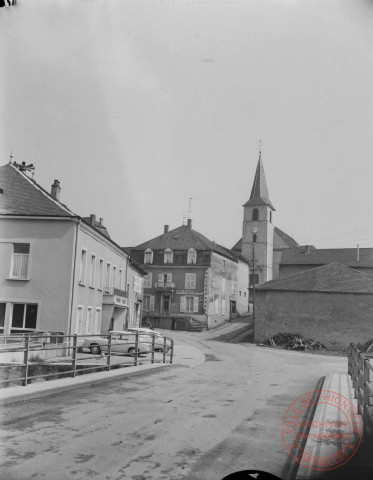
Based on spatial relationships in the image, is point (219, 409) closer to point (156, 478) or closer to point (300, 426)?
point (300, 426)

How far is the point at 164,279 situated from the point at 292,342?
901 inches

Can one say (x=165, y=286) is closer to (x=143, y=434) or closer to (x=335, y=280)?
(x=335, y=280)

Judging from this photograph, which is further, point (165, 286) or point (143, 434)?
point (165, 286)

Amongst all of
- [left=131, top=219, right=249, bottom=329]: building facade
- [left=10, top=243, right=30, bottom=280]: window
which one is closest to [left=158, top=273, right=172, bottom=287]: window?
[left=131, top=219, right=249, bottom=329]: building facade

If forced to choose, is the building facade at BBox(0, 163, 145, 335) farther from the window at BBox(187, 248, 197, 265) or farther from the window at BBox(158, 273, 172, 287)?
the window at BBox(158, 273, 172, 287)

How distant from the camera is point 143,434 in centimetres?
568

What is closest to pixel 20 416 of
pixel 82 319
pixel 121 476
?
pixel 121 476

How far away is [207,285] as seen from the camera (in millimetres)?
47344

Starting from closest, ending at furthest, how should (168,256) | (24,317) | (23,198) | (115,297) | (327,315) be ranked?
(23,198) < (24,317) < (327,315) < (115,297) < (168,256)

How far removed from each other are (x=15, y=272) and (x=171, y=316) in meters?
35.4

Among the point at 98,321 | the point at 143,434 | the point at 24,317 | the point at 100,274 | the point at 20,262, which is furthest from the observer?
the point at 98,321

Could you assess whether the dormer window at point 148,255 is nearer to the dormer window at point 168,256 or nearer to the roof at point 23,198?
the dormer window at point 168,256

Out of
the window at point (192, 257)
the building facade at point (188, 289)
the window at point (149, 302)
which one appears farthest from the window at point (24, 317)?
the window at point (149, 302)

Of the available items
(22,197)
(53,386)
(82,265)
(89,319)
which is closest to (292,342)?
(89,319)
